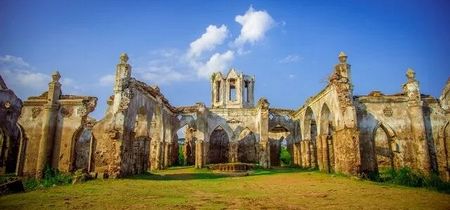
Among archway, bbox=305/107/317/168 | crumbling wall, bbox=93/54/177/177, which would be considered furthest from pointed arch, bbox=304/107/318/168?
crumbling wall, bbox=93/54/177/177

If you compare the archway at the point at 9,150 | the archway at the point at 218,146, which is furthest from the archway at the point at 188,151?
the archway at the point at 9,150

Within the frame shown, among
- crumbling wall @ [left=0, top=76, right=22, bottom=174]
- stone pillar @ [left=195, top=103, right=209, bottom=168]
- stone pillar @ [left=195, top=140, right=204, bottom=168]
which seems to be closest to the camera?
crumbling wall @ [left=0, top=76, right=22, bottom=174]

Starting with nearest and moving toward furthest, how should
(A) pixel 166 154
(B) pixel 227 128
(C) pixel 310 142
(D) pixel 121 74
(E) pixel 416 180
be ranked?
(E) pixel 416 180
(D) pixel 121 74
(C) pixel 310 142
(A) pixel 166 154
(B) pixel 227 128

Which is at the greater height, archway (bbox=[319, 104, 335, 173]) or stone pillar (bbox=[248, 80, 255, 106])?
stone pillar (bbox=[248, 80, 255, 106])

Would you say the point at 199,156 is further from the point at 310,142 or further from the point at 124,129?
the point at 124,129

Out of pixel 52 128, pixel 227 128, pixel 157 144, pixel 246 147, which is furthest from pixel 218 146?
pixel 52 128

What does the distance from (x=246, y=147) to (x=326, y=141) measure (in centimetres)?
1355

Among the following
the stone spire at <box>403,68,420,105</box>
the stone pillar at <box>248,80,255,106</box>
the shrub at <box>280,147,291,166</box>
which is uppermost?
the stone pillar at <box>248,80,255,106</box>

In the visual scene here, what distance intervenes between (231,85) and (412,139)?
20917 millimetres

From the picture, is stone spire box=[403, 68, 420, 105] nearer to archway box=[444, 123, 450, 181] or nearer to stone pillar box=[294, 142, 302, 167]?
archway box=[444, 123, 450, 181]

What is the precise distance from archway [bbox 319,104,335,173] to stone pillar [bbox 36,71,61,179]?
1615 centimetres

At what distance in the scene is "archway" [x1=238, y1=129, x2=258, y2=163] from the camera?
3147 centimetres

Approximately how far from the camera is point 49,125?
1797cm

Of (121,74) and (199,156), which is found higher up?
(121,74)
